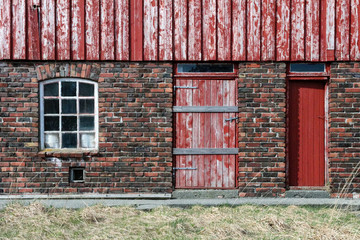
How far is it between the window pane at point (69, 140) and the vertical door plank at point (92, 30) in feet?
5.00

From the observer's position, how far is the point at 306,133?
7.63 m

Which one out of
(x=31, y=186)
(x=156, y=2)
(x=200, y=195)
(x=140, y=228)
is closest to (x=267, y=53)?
(x=156, y=2)

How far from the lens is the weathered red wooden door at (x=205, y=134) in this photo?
7.50 metres

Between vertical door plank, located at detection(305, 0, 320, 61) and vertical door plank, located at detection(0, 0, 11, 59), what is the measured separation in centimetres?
566

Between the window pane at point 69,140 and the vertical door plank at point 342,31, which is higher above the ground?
the vertical door plank at point 342,31

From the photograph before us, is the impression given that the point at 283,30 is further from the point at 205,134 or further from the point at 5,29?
the point at 5,29

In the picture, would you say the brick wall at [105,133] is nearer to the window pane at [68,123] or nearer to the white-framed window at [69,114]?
the white-framed window at [69,114]

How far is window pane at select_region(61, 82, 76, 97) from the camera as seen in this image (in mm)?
7453

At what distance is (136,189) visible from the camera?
740 centimetres

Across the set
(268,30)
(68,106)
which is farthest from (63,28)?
(268,30)

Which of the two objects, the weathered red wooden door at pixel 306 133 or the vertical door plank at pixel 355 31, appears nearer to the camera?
the vertical door plank at pixel 355 31

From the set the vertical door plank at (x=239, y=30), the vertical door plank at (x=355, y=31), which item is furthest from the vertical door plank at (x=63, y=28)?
the vertical door plank at (x=355, y=31)

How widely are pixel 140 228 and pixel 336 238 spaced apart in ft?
8.15

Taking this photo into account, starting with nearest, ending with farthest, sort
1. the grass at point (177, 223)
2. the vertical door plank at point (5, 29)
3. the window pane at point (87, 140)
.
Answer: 1. the grass at point (177, 223)
2. the vertical door plank at point (5, 29)
3. the window pane at point (87, 140)
